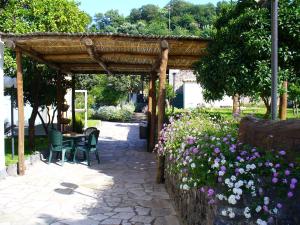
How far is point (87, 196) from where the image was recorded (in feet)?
22.4

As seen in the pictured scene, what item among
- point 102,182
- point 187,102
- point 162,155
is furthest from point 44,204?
point 187,102

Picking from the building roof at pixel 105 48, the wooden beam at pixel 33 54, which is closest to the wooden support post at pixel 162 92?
the building roof at pixel 105 48

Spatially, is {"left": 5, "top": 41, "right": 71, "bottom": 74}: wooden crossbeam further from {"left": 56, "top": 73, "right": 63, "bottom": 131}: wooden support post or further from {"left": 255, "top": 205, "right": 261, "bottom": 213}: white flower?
{"left": 255, "top": 205, "right": 261, "bottom": 213}: white flower

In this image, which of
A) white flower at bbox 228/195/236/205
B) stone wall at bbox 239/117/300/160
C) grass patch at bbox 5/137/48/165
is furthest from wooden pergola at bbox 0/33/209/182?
white flower at bbox 228/195/236/205

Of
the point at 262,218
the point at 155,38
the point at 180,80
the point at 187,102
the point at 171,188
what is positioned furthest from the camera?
the point at 180,80

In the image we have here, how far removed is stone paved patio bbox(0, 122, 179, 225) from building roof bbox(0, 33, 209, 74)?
2.78 metres

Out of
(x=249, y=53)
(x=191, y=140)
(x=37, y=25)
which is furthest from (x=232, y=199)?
(x=37, y=25)

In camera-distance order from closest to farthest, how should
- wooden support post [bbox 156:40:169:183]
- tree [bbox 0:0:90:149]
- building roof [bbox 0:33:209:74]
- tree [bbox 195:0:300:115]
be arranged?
tree [bbox 195:0:300:115]
building roof [bbox 0:33:209:74]
wooden support post [bbox 156:40:169:183]
tree [bbox 0:0:90:149]

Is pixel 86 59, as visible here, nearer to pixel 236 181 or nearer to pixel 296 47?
pixel 296 47

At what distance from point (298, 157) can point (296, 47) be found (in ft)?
12.7

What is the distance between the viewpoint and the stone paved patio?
5629mm

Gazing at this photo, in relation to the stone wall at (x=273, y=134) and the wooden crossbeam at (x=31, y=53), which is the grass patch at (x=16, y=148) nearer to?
the wooden crossbeam at (x=31, y=53)

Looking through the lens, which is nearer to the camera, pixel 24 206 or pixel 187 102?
pixel 24 206

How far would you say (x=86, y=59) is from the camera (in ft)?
34.7
